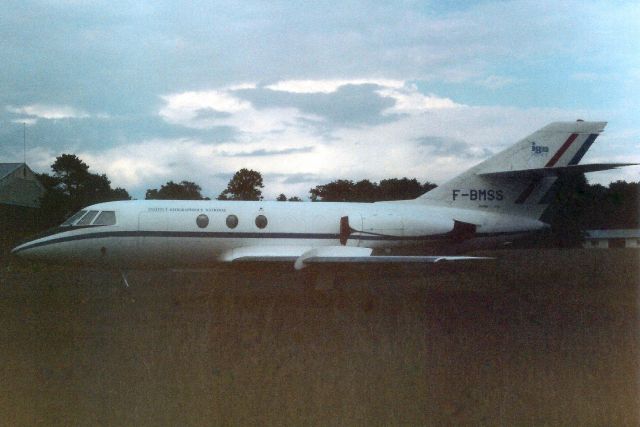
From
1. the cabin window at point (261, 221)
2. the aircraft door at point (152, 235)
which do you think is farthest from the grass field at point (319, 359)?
the cabin window at point (261, 221)

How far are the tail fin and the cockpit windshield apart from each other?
30.4ft

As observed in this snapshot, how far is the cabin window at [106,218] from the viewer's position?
1669 cm

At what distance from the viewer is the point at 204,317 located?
12133 millimetres

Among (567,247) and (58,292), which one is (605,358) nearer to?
(58,292)

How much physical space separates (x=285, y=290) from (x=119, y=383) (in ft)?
39.4

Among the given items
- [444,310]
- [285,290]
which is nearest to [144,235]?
[285,290]

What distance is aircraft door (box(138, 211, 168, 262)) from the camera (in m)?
16.8

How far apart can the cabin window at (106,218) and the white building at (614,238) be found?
6560cm

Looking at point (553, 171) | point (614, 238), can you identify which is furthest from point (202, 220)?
point (614, 238)

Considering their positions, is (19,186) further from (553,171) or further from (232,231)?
(553,171)

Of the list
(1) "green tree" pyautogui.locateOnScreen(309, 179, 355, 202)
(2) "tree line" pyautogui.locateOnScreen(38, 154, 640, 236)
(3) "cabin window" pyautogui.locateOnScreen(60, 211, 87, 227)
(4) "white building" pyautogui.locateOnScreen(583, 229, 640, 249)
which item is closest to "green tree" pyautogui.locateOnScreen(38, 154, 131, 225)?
(2) "tree line" pyautogui.locateOnScreen(38, 154, 640, 236)

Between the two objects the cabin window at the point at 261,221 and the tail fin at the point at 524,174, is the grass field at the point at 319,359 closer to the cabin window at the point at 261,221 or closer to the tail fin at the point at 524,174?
the cabin window at the point at 261,221

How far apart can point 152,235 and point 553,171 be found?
35.2 ft

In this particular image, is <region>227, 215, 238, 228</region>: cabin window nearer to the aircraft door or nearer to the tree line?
the aircraft door
